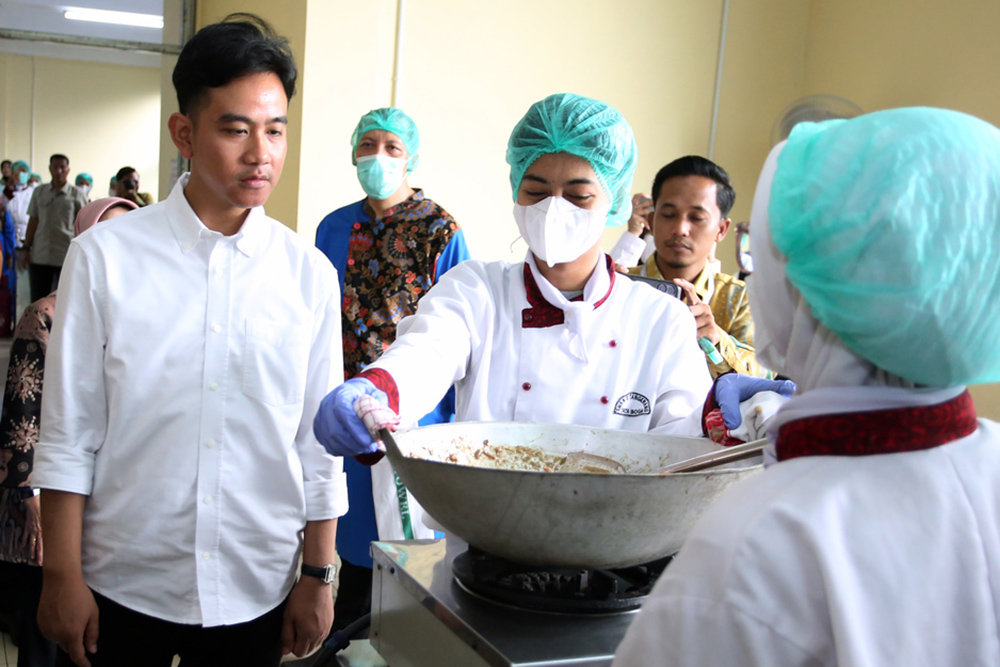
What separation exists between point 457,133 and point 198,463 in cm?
334

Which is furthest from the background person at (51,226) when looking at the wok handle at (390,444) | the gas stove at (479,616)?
the wok handle at (390,444)

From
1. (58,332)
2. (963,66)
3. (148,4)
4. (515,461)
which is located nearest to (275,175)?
(58,332)

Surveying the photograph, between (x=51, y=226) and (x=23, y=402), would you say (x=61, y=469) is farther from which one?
(x=51, y=226)

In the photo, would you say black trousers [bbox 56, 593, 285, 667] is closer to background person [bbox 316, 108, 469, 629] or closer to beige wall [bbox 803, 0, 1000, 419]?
background person [bbox 316, 108, 469, 629]

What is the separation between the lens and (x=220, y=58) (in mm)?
1311

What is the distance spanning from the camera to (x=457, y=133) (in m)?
4.35

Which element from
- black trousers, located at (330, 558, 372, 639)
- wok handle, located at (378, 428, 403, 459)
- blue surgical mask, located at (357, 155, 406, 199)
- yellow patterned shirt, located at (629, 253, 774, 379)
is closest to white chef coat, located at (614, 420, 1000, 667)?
wok handle, located at (378, 428, 403, 459)

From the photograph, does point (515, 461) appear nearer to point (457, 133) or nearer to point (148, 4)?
point (457, 133)

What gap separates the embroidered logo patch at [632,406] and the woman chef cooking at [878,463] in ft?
2.63

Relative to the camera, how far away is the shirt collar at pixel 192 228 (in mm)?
1313

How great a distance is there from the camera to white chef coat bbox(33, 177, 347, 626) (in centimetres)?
123

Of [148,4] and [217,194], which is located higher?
[148,4]

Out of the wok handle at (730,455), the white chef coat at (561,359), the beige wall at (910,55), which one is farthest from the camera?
the beige wall at (910,55)

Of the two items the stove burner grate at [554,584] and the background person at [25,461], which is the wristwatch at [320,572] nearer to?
the stove burner grate at [554,584]
